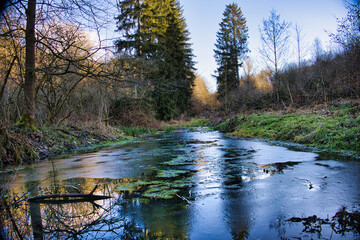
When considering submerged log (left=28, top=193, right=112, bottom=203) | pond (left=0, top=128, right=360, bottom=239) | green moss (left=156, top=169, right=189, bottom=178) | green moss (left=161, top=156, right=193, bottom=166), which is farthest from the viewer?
green moss (left=161, top=156, right=193, bottom=166)

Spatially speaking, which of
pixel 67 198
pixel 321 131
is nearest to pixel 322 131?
pixel 321 131

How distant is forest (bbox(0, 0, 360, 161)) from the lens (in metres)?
5.07

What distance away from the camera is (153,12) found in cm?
2225

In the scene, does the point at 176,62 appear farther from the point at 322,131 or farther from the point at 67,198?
the point at 67,198

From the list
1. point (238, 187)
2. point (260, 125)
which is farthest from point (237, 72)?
point (238, 187)

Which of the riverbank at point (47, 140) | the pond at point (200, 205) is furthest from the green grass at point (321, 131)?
the riverbank at point (47, 140)

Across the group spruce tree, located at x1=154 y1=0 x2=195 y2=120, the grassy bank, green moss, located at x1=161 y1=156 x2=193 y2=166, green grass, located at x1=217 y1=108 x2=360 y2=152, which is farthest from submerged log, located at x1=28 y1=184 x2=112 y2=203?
spruce tree, located at x1=154 y1=0 x2=195 y2=120

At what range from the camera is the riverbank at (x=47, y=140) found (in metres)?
6.11

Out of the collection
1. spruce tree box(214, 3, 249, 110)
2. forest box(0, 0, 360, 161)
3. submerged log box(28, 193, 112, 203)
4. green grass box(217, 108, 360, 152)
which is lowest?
submerged log box(28, 193, 112, 203)

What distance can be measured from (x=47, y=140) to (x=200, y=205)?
6.72 metres

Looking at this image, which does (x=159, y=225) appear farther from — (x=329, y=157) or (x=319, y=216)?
(x=329, y=157)

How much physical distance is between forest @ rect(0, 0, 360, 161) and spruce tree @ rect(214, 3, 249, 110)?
0.13 m

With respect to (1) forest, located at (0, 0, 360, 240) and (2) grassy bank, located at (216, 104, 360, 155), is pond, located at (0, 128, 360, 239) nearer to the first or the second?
(1) forest, located at (0, 0, 360, 240)

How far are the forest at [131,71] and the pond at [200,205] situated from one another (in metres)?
1.99
